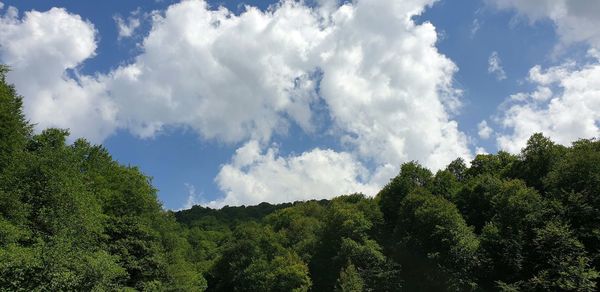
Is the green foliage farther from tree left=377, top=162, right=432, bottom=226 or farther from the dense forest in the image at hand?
tree left=377, top=162, right=432, bottom=226

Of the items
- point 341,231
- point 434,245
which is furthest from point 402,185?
point 434,245

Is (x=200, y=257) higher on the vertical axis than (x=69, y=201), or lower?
higher

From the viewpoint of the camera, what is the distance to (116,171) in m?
54.2

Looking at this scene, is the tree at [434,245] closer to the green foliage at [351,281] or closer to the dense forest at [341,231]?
the dense forest at [341,231]

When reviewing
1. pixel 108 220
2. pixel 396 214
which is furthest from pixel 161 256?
pixel 396 214

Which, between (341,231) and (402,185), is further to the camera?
(402,185)

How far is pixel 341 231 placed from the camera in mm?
70125

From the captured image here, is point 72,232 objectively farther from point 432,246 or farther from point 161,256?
point 432,246

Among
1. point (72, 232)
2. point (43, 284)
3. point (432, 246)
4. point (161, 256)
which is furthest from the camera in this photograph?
point (432, 246)

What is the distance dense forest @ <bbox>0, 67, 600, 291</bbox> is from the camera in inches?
1346

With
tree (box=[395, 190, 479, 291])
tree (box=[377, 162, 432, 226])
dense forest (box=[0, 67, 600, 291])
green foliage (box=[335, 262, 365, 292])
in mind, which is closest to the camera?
dense forest (box=[0, 67, 600, 291])

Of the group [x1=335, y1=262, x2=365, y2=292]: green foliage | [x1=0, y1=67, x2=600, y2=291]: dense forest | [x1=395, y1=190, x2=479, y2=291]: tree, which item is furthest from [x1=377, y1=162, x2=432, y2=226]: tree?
[x1=335, y1=262, x2=365, y2=292]: green foliage

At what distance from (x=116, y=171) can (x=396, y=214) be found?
4051cm

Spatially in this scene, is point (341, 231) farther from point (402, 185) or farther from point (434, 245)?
point (434, 245)
